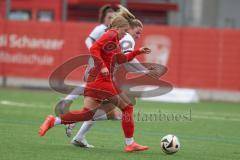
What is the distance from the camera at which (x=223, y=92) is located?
23.5 meters

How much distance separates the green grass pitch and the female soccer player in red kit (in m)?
0.31

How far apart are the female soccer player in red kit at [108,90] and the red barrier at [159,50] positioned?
13377mm

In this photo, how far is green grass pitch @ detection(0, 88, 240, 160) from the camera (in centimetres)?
968

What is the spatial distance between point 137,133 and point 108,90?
3.03 metres

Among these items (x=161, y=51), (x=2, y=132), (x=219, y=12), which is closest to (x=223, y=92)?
(x=161, y=51)

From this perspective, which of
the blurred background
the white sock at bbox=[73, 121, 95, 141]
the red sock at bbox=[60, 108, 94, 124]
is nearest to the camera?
the red sock at bbox=[60, 108, 94, 124]

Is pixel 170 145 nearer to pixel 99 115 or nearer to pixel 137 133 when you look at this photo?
pixel 99 115

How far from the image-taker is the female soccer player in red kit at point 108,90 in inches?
392

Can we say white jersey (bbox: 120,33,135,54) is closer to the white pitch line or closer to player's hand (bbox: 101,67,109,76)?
player's hand (bbox: 101,67,109,76)

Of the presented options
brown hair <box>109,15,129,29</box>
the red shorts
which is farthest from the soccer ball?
brown hair <box>109,15,129,29</box>

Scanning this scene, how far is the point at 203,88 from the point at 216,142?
11.5 m

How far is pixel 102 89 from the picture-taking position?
1002cm

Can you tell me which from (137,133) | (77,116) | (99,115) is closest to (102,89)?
(77,116)

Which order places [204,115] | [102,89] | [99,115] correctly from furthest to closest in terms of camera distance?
1. [204,115]
2. [99,115]
3. [102,89]
